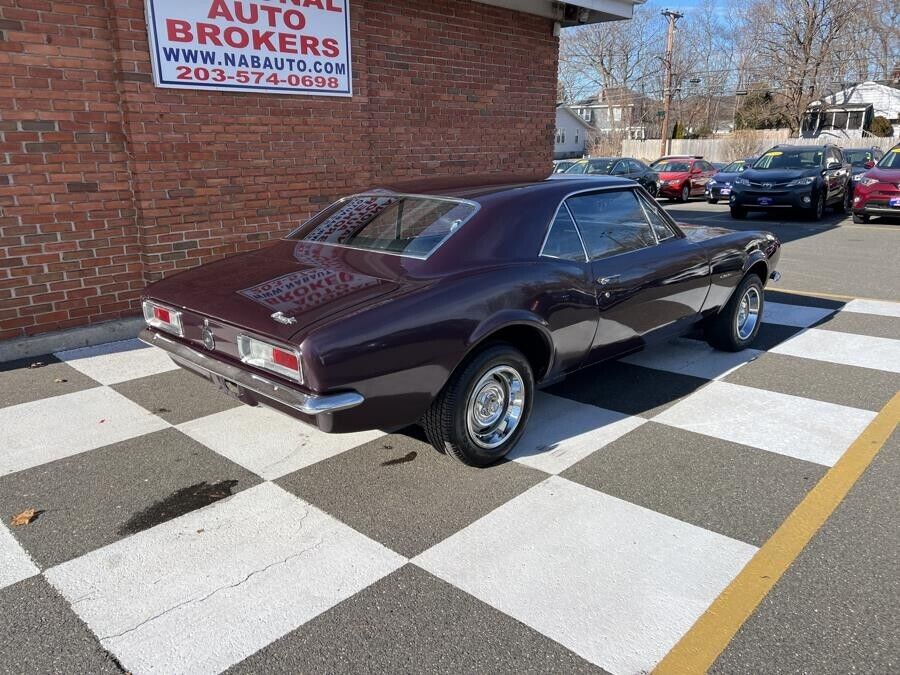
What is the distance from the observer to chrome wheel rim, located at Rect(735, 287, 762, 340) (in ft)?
18.6

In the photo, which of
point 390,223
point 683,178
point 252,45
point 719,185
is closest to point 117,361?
point 390,223

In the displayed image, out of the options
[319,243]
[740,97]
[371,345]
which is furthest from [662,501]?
[740,97]

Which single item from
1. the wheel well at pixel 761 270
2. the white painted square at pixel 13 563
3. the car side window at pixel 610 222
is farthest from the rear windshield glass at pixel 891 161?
the white painted square at pixel 13 563

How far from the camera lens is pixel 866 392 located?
4754mm

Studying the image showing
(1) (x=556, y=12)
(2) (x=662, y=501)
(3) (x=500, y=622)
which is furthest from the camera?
(1) (x=556, y=12)

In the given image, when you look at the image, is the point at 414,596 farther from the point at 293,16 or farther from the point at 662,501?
Result: the point at 293,16

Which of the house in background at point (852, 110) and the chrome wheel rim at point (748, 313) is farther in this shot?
the house in background at point (852, 110)

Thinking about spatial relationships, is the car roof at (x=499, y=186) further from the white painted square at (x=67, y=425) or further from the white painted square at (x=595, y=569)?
the white painted square at (x=67, y=425)

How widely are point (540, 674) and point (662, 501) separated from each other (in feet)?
4.40

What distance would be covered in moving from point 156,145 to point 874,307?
286 inches

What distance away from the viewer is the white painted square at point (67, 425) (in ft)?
12.6

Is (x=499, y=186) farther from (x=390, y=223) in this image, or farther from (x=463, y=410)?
(x=463, y=410)

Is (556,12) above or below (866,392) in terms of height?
above

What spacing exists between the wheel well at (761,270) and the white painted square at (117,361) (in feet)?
15.4
